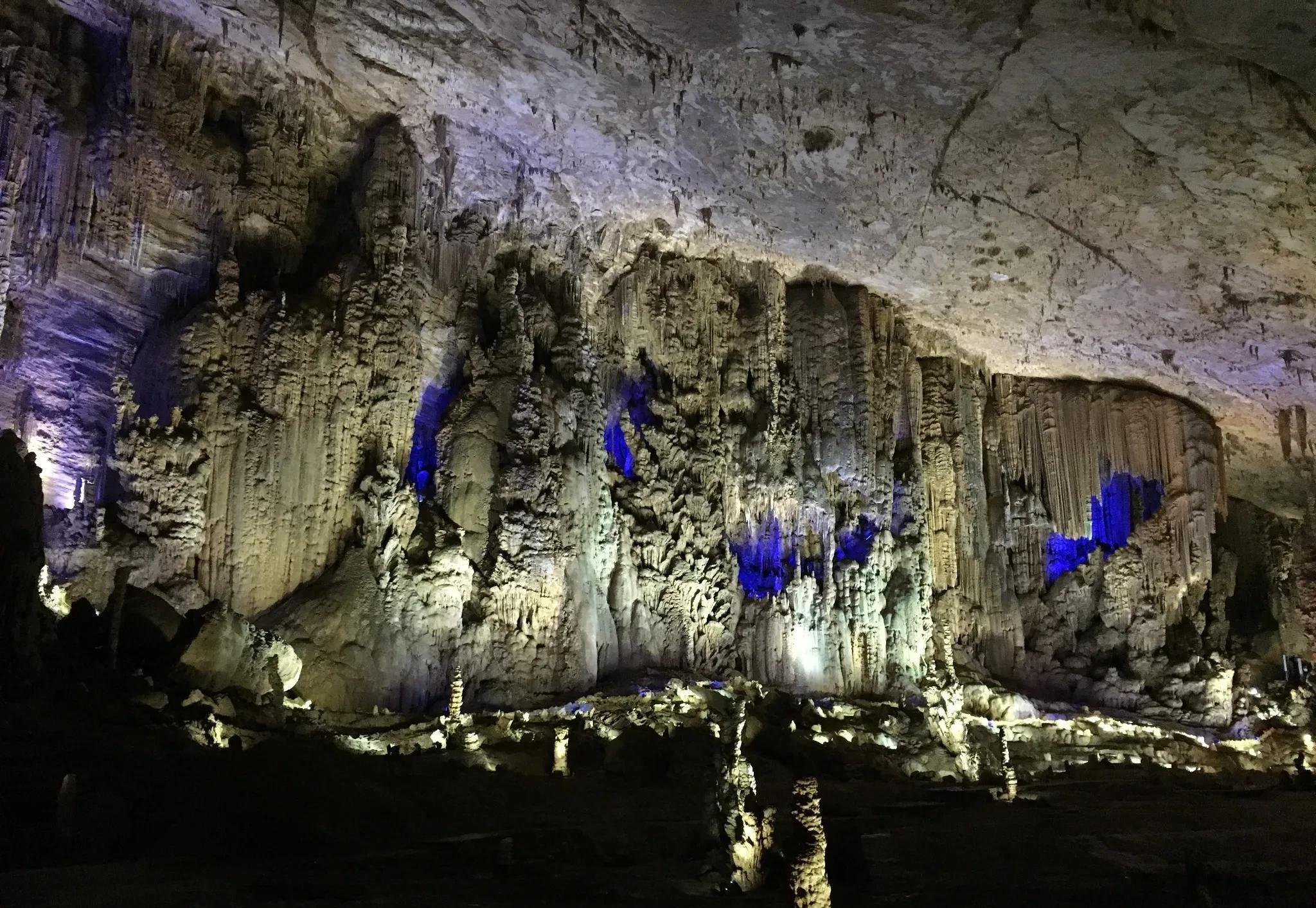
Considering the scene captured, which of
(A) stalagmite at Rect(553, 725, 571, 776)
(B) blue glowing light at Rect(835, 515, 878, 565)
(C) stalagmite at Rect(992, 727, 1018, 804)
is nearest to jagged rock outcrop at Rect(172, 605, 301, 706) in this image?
(A) stalagmite at Rect(553, 725, 571, 776)

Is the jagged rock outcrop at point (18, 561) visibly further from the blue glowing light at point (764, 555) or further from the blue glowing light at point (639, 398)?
the blue glowing light at point (764, 555)

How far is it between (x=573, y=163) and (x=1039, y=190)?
24.0 feet

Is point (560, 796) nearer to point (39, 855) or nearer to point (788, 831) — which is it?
point (788, 831)

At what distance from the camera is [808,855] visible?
7.43 m

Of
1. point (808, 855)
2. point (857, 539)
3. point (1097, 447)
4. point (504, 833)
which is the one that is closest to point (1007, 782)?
point (808, 855)

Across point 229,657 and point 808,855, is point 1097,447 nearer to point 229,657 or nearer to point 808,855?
point 808,855

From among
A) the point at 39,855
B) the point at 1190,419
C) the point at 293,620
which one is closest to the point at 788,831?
the point at 39,855

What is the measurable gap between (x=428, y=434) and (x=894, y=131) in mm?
9276

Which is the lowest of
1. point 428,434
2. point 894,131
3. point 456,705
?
point 456,705

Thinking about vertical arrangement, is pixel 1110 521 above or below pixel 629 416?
below

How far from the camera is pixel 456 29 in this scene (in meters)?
13.8

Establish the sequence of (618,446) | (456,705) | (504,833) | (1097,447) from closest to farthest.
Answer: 1. (504,833)
2. (456,705)
3. (618,446)
4. (1097,447)

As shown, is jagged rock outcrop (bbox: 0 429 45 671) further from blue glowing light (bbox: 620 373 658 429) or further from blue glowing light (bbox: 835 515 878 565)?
blue glowing light (bbox: 835 515 878 565)

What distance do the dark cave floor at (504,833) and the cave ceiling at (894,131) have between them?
8402 mm
